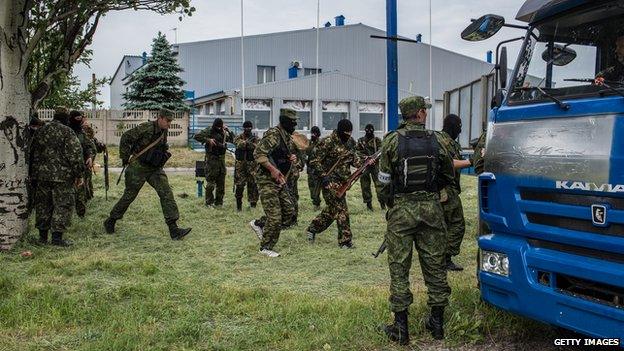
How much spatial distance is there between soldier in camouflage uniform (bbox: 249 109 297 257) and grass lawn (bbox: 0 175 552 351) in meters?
0.34

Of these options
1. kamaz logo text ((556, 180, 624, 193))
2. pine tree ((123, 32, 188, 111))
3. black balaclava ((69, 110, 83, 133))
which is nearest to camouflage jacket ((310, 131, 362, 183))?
black balaclava ((69, 110, 83, 133))

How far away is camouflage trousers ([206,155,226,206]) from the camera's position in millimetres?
11500

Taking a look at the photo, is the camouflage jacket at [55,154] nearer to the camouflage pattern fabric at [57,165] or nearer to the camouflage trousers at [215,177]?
the camouflage pattern fabric at [57,165]

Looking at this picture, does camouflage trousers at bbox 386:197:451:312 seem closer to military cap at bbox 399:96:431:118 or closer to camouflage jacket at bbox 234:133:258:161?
military cap at bbox 399:96:431:118

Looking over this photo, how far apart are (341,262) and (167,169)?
15.5 metres

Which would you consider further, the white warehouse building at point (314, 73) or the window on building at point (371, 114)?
the window on building at point (371, 114)

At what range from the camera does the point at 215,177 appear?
11.6 meters

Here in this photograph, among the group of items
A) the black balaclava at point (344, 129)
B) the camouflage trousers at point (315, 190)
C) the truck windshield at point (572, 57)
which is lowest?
the camouflage trousers at point (315, 190)

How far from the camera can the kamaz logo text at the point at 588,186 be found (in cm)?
318

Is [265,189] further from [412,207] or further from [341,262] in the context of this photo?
[412,207]

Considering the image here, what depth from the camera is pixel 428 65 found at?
34938 mm

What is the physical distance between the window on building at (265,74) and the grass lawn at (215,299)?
26.5m

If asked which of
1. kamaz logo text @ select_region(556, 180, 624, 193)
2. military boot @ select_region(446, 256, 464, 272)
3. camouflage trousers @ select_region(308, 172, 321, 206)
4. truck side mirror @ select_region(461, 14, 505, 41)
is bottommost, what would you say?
military boot @ select_region(446, 256, 464, 272)

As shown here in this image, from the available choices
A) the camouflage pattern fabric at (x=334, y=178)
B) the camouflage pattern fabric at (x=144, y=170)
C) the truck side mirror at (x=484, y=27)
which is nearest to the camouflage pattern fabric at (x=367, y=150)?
the camouflage pattern fabric at (x=334, y=178)
